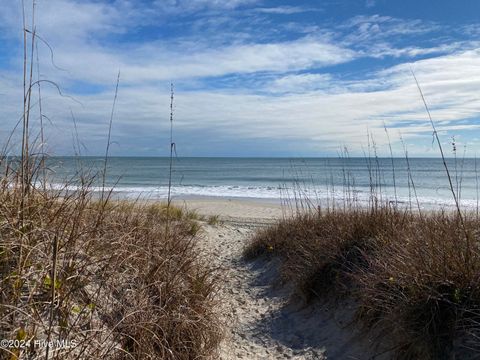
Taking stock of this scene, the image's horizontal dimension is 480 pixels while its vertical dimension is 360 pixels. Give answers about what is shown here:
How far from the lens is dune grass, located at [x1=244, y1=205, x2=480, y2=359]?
10.3ft

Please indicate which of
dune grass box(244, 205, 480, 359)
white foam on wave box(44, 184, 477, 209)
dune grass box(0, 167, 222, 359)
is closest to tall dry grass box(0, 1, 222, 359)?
dune grass box(0, 167, 222, 359)

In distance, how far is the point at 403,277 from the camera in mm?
3516

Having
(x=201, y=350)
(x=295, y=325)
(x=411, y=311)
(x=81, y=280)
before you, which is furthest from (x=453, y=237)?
(x=81, y=280)

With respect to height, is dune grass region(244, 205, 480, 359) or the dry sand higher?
dune grass region(244, 205, 480, 359)

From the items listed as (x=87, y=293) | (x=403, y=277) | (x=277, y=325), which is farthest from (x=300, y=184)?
(x=87, y=293)

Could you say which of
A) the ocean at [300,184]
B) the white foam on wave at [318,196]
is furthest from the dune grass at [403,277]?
the white foam on wave at [318,196]

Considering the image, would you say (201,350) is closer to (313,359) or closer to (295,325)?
(313,359)

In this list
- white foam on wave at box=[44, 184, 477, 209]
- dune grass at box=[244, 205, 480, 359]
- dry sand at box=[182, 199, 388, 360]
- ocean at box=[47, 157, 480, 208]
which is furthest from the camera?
white foam on wave at box=[44, 184, 477, 209]

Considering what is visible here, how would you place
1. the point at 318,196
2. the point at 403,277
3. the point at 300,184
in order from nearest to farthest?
1. the point at 403,277
2. the point at 318,196
3. the point at 300,184

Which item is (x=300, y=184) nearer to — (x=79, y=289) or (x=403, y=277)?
(x=403, y=277)

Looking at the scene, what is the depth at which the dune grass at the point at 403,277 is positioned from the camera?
10.3 ft

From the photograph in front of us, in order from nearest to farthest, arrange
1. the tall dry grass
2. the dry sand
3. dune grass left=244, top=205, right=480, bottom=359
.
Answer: the tall dry grass, dune grass left=244, top=205, right=480, bottom=359, the dry sand

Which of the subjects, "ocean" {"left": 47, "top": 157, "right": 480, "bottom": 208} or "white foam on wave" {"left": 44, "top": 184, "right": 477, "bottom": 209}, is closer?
"ocean" {"left": 47, "top": 157, "right": 480, "bottom": 208}

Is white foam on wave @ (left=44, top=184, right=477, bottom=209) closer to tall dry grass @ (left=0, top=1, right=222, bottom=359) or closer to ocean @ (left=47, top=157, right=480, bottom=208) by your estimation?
ocean @ (left=47, top=157, right=480, bottom=208)
